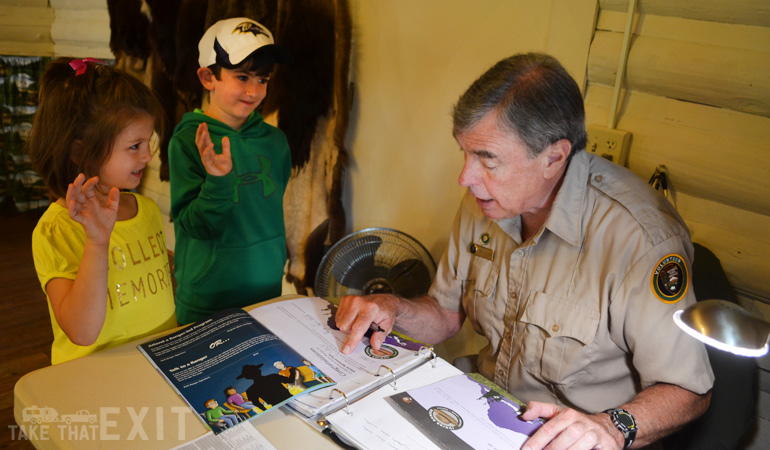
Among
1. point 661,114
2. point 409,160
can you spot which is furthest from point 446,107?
point 661,114

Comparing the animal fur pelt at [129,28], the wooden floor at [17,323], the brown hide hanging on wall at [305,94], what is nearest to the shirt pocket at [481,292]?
the brown hide hanging on wall at [305,94]

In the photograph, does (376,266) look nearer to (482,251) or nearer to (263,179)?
(263,179)

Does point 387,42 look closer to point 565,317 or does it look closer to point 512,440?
point 565,317

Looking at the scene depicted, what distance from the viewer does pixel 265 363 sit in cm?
126

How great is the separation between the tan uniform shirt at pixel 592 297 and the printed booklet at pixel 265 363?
1.26ft

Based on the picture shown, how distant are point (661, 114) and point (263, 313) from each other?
4.76ft

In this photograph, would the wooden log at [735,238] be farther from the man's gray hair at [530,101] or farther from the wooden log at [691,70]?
the man's gray hair at [530,101]

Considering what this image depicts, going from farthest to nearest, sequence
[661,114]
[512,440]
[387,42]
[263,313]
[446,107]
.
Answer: [387,42], [446,107], [661,114], [263,313], [512,440]

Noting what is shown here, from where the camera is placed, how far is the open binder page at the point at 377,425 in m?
1.08

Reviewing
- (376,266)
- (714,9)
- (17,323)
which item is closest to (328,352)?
(376,266)

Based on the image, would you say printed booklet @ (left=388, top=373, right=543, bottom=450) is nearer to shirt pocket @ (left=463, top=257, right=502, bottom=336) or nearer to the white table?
the white table

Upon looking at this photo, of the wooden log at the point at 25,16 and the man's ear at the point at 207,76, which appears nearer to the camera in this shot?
the man's ear at the point at 207,76

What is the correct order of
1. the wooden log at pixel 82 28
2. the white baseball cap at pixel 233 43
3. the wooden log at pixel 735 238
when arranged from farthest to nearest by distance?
the wooden log at pixel 82 28
the white baseball cap at pixel 233 43
the wooden log at pixel 735 238

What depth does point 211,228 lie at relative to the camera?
76.7 inches
